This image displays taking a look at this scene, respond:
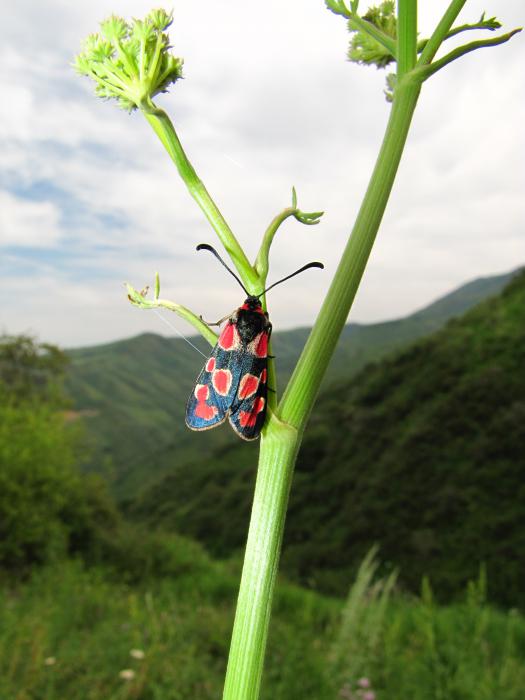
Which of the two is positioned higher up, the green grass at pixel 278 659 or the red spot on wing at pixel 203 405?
the red spot on wing at pixel 203 405

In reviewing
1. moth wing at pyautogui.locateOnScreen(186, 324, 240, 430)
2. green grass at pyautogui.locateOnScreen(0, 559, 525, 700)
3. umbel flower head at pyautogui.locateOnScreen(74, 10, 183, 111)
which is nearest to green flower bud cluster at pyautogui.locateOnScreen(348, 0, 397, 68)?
umbel flower head at pyautogui.locateOnScreen(74, 10, 183, 111)

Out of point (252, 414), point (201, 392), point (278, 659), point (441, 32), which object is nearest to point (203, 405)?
point (201, 392)

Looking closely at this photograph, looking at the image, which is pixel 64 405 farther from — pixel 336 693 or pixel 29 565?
pixel 336 693

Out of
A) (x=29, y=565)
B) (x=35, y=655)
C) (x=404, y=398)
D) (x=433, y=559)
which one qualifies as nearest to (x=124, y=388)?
(x=404, y=398)

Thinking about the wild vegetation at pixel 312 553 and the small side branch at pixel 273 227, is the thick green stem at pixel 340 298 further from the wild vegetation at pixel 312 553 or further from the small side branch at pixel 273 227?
the wild vegetation at pixel 312 553

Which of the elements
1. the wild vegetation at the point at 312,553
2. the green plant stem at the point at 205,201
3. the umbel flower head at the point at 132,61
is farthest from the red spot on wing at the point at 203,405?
the wild vegetation at the point at 312,553
